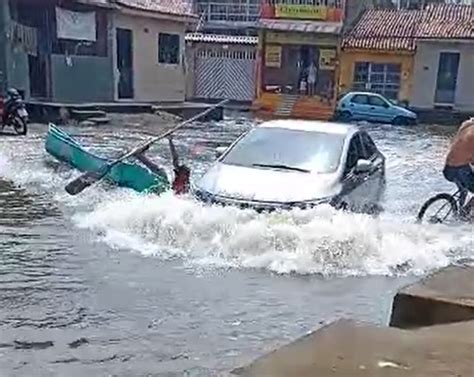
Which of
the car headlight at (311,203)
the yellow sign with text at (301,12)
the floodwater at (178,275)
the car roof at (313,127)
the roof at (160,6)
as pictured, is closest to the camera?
the floodwater at (178,275)

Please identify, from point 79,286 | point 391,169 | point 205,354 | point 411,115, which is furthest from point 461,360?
point 411,115

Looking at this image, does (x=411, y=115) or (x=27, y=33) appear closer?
(x=27, y=33)

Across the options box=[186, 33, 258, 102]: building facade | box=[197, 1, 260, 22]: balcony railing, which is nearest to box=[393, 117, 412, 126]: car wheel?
box=[186, 33, 258, 102]: building facade

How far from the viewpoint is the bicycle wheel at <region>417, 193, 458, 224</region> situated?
1044 cm

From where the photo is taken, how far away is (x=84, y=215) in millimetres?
10102

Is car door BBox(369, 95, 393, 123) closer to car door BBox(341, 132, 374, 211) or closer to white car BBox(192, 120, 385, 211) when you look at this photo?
white car BBox(192, 120, 385, 211)

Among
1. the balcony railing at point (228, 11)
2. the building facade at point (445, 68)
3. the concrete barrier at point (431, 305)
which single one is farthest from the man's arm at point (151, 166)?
the balcony railing at point (228, 11)

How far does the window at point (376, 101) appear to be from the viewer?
1278 inches

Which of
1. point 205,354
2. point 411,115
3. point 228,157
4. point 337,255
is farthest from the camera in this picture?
A: point 411,115

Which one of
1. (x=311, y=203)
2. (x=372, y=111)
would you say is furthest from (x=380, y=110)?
(x=311, y=203)

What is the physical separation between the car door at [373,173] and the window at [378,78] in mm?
27276

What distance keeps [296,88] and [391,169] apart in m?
22.1

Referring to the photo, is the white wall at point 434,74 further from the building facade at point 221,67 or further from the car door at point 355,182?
Answer: the car door at point 355,182

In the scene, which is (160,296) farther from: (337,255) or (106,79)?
(106,79)
